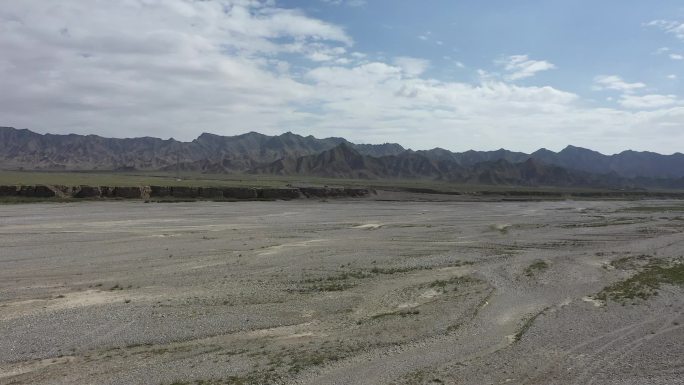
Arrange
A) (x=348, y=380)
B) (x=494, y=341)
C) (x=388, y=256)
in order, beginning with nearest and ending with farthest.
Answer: (x=348, y=380) → (x=494, y=341) → (x=388, y=256)

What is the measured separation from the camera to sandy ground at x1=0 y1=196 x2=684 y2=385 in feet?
40.8

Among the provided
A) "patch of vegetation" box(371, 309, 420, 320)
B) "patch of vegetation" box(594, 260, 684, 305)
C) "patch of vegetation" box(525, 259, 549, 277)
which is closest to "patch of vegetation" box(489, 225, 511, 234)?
"patch of vegetation" box(525, 259, 549, 277)

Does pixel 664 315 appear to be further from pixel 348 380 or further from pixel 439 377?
pixel 348 380

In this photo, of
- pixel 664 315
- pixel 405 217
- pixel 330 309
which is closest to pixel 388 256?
pixel 330 309

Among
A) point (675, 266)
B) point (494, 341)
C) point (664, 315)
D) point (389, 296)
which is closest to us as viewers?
point (494, 341)

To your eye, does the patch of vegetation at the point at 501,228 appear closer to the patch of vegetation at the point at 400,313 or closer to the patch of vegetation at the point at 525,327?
the patch of vegetation at the point at 525,327

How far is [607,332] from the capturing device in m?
15.5

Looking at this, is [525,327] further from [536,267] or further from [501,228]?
[501,228]

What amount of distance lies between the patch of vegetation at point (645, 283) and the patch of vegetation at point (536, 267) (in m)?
3.83

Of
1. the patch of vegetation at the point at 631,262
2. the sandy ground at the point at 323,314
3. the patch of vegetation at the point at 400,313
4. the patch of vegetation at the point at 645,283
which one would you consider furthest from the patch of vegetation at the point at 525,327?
the patch of vegetation at the point at 631,262

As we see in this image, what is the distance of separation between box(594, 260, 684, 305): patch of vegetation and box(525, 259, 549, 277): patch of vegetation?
383 centimetres

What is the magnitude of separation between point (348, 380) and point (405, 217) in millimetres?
48192

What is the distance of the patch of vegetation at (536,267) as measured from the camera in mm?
25344

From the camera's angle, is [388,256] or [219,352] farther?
[388,256]
